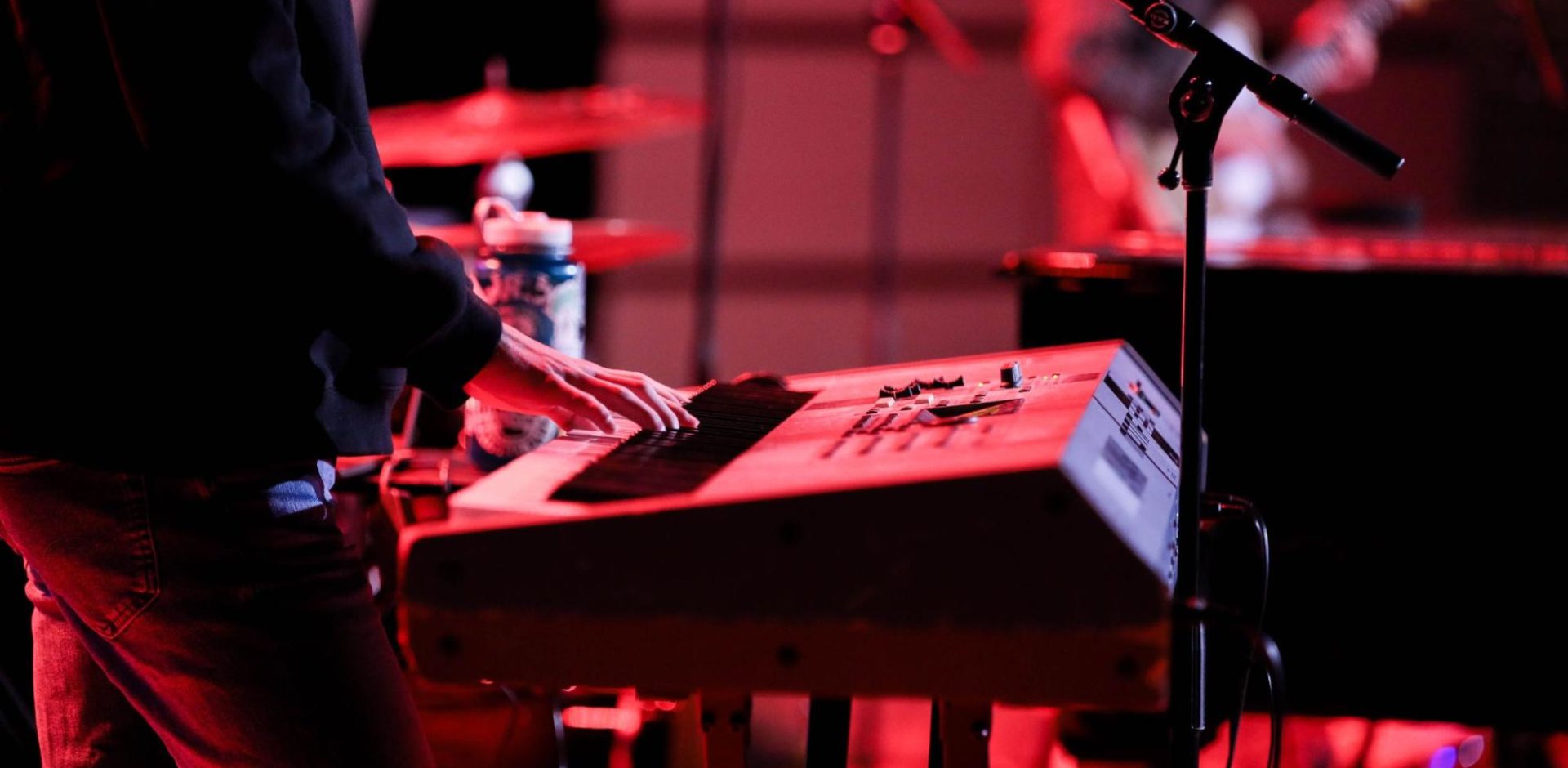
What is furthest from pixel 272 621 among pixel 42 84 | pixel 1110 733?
pixel 1110 733

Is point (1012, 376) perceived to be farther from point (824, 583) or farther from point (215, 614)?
point (215, 614)

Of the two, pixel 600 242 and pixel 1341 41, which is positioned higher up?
pixel 1341 41

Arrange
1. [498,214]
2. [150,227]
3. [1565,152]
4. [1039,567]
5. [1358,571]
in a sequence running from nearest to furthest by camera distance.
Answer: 1. [1039,567]
2. [150,227]
3. [498,214]
4. [1358,571]
5. [1565,152]

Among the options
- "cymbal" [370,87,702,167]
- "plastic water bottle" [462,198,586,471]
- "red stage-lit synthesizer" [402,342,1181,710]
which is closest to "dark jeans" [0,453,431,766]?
"red stage-lit synthesizer" [402,342,1181,710]

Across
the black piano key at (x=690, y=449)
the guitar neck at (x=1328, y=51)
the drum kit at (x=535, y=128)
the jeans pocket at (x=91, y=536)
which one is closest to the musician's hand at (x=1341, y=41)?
the guitar neck at (x=1328, y=51)

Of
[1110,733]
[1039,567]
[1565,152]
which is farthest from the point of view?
[1565,152]

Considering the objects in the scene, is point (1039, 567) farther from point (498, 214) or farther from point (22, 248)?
point (498, 214)

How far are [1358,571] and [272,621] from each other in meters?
1.54

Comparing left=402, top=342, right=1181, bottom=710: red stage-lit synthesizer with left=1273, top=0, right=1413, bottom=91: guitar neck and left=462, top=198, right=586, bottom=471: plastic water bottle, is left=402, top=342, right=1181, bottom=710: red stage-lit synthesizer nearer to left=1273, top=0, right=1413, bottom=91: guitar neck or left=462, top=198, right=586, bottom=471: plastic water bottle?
left=462, top=198, right=586, bottom=471: plastic water bottle

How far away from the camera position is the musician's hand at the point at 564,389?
1030 mm

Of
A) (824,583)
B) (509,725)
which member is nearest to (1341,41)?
(509,725)

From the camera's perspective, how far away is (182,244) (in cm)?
90

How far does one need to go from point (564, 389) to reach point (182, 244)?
11.1 inches

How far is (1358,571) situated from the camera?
1949mm
